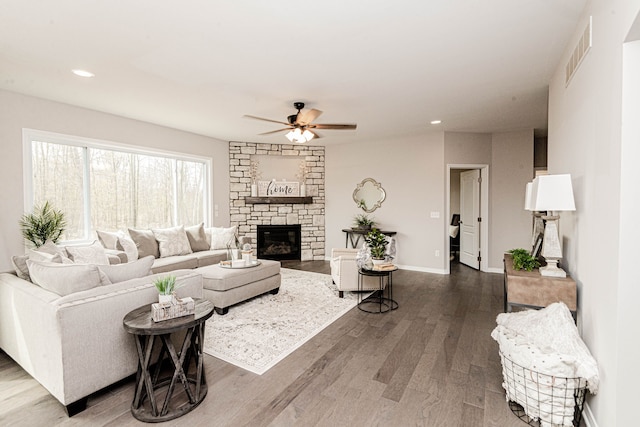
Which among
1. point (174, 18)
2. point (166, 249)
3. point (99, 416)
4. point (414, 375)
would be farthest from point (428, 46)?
point (166, 249)

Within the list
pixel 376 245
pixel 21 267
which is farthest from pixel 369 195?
pixel 21 267

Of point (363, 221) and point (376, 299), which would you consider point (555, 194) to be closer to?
point (376, 299)

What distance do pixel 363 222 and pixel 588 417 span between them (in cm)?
496

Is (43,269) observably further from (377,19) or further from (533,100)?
(533,100)

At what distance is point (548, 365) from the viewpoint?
6.06 feet

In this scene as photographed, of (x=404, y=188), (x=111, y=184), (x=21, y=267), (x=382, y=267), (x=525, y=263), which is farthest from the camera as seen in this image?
(x=404, y=188)

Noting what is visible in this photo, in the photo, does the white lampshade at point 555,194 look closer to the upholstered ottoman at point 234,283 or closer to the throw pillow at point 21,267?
the upholstered ottoman at point 234,283

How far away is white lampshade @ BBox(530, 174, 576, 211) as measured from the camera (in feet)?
7.39

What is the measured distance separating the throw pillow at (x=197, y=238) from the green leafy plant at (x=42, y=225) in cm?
178

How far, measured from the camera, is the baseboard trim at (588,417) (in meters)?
1.82

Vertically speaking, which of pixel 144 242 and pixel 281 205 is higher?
pixel 281 205

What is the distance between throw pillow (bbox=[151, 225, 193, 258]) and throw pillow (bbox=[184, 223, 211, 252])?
0.20m

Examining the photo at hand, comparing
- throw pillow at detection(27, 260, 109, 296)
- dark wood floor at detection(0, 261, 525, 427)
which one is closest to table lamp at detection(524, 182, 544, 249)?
dark wood floor at detection(0, 261, 525, 427)

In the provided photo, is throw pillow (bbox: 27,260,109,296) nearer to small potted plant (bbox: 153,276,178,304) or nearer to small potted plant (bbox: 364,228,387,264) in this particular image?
small potted plant (bbox: 153,276,178,304)
